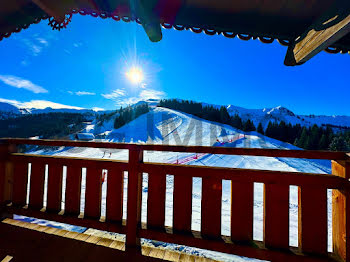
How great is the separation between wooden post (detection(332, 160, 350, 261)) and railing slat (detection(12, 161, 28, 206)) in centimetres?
322

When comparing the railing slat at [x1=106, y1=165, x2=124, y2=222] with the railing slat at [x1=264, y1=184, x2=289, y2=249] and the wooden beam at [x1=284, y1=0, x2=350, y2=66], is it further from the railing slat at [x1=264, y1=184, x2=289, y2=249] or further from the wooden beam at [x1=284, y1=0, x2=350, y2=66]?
the wooden beam at [x1=284, y1=0, x2=350, y2=66]

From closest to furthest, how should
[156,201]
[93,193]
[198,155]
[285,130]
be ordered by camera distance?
[156,201] → [93,193] → [198,155] → [285,130]

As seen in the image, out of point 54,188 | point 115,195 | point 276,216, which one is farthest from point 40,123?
point 276,216

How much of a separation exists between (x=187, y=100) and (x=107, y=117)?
64.1 feet

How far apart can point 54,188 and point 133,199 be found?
3.37 ft

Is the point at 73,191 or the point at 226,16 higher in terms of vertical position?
the point at 226,16

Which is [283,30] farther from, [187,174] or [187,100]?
[187,100]

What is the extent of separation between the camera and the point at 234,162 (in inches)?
440

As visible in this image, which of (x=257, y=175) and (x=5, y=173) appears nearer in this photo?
(x=257, y=175)

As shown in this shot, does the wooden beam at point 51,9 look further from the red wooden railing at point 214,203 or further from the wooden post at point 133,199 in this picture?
the wooden post at point 133,199

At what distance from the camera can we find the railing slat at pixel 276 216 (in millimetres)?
1393

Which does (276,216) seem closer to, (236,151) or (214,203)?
(214,203)

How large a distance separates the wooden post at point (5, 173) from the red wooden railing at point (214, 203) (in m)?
0.53

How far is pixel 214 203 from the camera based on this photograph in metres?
1.49
